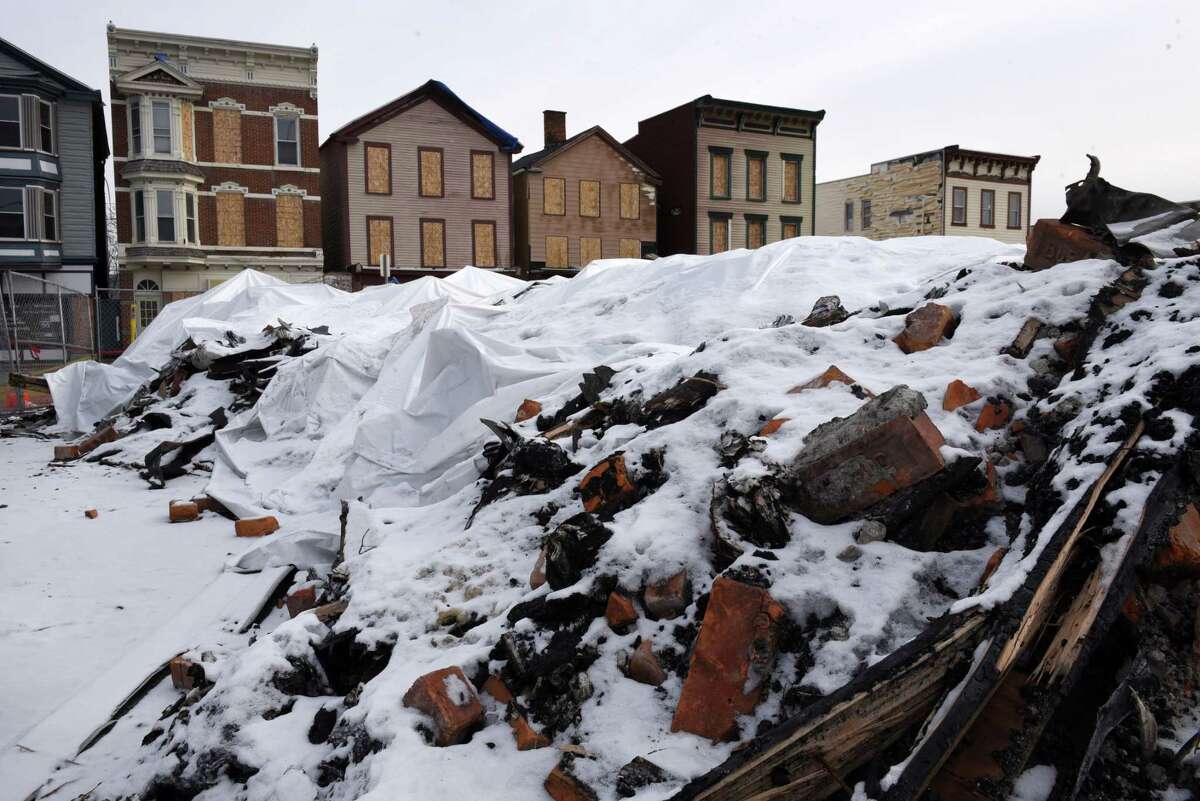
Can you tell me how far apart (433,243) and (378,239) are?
5.89 feet

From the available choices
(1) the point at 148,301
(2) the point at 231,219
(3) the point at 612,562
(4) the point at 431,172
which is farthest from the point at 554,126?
(3) the point at 612,562

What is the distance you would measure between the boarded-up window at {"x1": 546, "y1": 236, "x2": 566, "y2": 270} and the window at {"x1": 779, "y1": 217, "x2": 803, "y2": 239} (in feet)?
27.7

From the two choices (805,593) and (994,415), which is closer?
(805,593)

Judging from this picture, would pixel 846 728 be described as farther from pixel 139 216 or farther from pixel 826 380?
pixel 139 216

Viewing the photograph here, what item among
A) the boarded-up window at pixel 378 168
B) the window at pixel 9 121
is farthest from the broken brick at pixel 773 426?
the window at pixel 9 121

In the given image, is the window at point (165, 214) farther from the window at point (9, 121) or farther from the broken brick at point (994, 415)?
the broken brick at point (994, 415)

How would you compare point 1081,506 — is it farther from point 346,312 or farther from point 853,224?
point 853,224

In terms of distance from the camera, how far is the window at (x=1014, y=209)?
3272 cm

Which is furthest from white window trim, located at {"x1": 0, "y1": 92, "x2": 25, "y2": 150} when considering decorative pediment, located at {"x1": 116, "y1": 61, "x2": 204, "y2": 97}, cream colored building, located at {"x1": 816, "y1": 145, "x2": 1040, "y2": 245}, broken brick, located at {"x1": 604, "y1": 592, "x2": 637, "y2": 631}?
cream colored building, located at {"x1": 816, "y1": 145, "x2": 1040, "y2": 245}

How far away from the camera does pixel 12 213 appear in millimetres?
23000

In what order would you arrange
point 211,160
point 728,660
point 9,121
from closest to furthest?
point 728,660, point 9,121, point 211,160

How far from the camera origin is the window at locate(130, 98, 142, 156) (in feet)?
78.4

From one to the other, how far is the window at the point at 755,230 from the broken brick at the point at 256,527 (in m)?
25.1

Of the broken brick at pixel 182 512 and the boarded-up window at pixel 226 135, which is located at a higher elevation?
the boarded-up window at pixel 226 135
